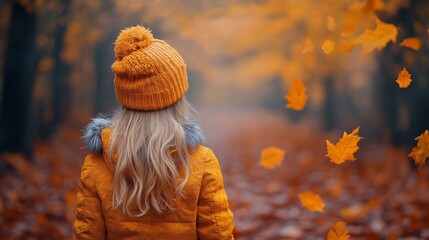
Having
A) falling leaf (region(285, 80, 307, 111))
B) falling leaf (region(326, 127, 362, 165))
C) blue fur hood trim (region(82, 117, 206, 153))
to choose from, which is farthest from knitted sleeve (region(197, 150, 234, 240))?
falling leaf (region(285, 80, 307, 111))

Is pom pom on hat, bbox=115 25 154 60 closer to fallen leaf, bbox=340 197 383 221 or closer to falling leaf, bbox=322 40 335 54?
falling leaf, bbox=322 40 335 54

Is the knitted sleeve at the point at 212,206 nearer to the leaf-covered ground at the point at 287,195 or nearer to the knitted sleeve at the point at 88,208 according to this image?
the knitted sleeve at the point at 88,208

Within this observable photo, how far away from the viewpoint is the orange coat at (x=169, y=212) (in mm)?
2445

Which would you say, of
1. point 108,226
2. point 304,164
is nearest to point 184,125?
point 108,226

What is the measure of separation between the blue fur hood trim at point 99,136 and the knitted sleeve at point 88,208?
0.26ft

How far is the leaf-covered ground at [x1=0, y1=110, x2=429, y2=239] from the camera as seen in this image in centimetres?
555

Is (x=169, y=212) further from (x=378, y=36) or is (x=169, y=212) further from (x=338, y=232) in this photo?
(x=378, y=36)

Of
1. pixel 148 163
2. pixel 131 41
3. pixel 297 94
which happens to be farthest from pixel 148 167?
pixel 297 94

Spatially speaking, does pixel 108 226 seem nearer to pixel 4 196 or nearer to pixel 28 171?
pixel 4 196

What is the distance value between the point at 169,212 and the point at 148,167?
0.26m

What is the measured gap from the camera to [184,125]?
2.49 metres

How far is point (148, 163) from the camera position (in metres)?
2.40

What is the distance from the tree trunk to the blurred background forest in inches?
0.7

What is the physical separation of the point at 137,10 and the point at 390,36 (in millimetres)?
7799
